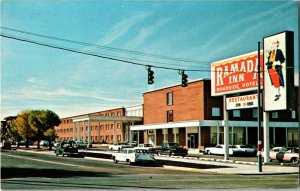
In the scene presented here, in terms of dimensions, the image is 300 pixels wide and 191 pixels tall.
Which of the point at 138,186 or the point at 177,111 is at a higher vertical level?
the point at 177,111

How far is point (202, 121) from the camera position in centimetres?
6900

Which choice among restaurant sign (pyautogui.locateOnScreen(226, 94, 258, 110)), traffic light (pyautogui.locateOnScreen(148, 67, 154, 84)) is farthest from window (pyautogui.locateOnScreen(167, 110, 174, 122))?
traffic light (pyautogui.locateOnScreen(148, 67, 154, 84))

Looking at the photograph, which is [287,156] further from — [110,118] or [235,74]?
[110,118]

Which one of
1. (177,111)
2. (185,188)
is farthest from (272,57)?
(177,111)

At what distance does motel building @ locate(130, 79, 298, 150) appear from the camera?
71188 mm

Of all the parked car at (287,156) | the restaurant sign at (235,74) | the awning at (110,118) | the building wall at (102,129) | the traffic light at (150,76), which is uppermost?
the restaurant sign at (235,74)

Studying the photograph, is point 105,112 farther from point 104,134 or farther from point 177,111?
point 177,111

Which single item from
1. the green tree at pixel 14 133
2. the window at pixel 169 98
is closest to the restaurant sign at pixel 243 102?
the window at pixel 169 98

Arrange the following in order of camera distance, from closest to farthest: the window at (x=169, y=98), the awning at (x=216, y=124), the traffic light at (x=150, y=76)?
the traffic light at (x=150, y=76) → the awning at (x=216, y=124) → the window at (x=169, y=98)

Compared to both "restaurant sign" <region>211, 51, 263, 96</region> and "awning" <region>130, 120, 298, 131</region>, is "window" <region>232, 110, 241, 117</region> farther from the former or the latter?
"restaurant sign" <region>211, 51, 263, 96</region>

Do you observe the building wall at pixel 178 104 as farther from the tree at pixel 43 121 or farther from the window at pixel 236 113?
the tree at pixel 43 121

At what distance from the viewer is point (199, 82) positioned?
2879 inches

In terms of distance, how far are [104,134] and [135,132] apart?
1465 cm

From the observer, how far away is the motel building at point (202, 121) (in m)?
71.2
